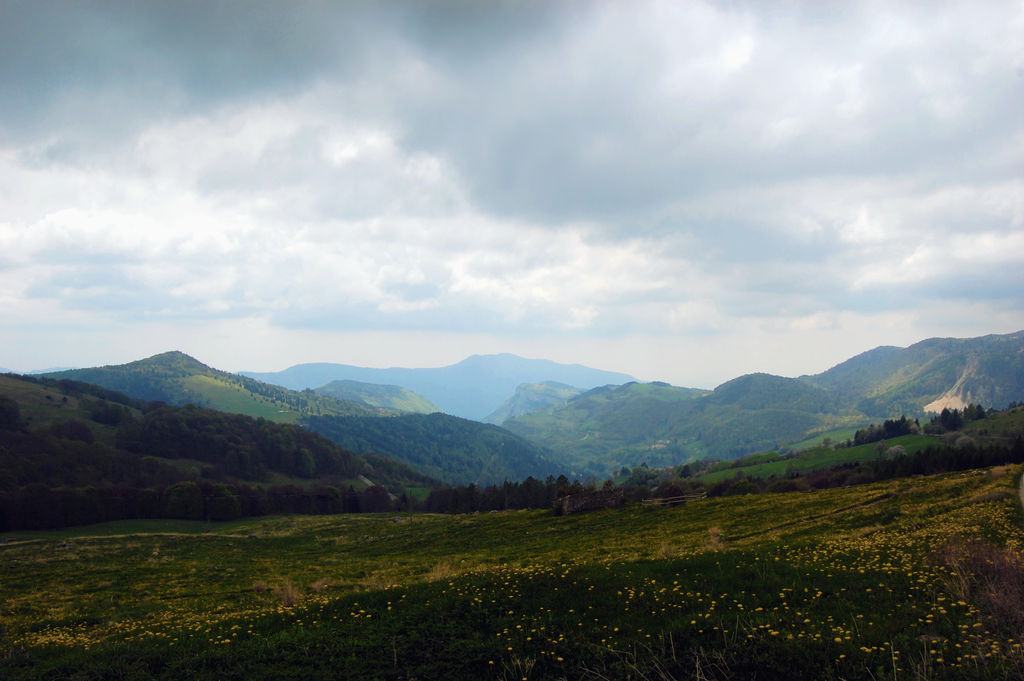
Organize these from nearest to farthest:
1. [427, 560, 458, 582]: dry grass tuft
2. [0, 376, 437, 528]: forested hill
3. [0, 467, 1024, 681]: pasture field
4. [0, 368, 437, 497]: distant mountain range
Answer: [0, 467, 1024, 681]: pasture field → [427, 560, 458, 582]: dry grass tuft → [0, 376, 437, 528]: forested hill → [0, 368, 437, 497]: distant mountain range

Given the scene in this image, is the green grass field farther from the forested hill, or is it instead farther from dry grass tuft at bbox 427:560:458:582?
dry grass tuft at bbox 427:560:458:582

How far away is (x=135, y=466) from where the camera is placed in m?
152

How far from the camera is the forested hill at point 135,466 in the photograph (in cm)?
9936

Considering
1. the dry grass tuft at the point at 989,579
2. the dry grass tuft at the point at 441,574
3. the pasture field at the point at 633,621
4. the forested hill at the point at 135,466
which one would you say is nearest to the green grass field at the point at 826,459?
the forested hill at the point at 135,466

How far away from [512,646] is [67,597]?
3208 centimetres

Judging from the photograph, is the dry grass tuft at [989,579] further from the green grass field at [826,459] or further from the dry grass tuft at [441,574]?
the green grass field at [826,459]

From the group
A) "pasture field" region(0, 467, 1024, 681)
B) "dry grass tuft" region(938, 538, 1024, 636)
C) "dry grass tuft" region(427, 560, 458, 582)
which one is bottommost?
"dry grass tuft" region(427, 560, 458, 582)

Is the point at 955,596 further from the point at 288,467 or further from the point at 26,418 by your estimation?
the point at 26,418

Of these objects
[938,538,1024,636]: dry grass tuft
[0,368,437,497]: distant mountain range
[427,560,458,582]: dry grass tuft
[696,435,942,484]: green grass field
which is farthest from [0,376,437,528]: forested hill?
[696,435,942,484]: green grass field

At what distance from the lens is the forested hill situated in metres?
99.4

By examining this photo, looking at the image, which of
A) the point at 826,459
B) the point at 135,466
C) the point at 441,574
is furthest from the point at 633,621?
the point at 135,466

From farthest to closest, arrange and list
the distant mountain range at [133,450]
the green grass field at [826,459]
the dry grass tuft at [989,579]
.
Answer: the green grass field at [826,459], the distant mountain range at [133,450], the dry grass tuft at [989,579]

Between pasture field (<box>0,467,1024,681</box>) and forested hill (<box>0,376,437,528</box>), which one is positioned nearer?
pasture field (<box>0,467,1024,681</box>)

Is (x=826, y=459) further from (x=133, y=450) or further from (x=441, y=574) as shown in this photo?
(x=133, y=450)
